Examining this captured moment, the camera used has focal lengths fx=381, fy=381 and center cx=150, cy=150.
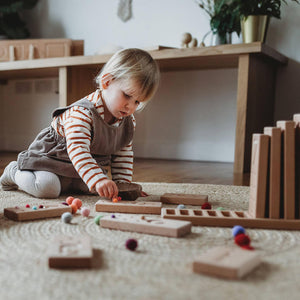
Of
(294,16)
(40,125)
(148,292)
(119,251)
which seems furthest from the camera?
(40,125)

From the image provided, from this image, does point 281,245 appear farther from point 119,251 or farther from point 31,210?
point 31,210

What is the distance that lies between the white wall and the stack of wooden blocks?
1.36m

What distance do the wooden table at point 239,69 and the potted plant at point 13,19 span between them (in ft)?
1.25

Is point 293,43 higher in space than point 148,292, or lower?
higher

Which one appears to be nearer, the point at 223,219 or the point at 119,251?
the point at 119,251

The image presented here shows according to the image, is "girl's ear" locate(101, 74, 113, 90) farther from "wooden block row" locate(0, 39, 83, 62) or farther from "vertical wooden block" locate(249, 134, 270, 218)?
"wooden block row" locate(0, 39, 83, 62)

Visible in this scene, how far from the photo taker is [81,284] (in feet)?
1.47

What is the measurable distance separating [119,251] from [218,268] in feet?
0.54

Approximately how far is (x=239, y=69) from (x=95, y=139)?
838mm

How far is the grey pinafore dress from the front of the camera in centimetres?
108

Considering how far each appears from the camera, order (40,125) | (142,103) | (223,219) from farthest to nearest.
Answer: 1. (40,125)
2. (142,103)
3. (223,219)

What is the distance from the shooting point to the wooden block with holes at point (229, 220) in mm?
726

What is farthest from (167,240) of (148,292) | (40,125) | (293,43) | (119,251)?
(40,125)

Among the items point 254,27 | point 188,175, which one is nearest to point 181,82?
point 254,27
